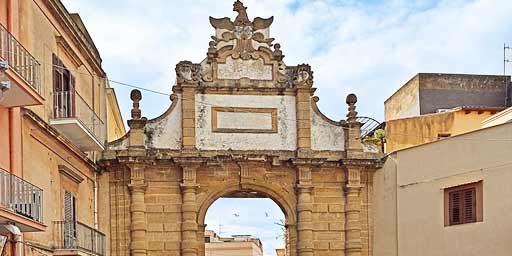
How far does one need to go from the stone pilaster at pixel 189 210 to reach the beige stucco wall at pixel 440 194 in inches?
165

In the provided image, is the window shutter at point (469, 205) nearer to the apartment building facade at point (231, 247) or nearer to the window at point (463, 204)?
the window at point (463, 204)

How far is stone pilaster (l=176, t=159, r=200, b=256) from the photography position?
19.1 m

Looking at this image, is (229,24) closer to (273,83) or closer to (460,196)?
(273,83)

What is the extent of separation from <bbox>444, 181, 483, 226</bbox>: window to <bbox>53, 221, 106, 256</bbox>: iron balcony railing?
729 centimetres

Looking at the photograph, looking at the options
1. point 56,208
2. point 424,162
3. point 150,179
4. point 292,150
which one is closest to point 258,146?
point 292,150

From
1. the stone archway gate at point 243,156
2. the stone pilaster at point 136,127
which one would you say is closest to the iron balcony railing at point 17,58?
the stone pilaster at point 136,127

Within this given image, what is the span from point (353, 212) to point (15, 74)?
11.0 m

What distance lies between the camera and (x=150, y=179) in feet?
63.5

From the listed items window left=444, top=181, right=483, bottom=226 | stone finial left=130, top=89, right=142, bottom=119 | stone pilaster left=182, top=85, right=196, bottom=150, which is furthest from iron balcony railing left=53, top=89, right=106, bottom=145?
window left=444, top=181, right=483, bottom=226

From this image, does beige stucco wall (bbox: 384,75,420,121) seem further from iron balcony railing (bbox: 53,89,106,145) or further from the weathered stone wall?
→ iron balcony railing (bbox: 53,89,106,145)

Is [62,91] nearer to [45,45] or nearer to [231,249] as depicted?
[45,45]

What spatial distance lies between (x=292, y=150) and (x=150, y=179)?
3.32 metres

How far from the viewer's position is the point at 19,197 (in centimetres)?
1092

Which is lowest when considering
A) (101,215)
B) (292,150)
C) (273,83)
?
(101,215)
